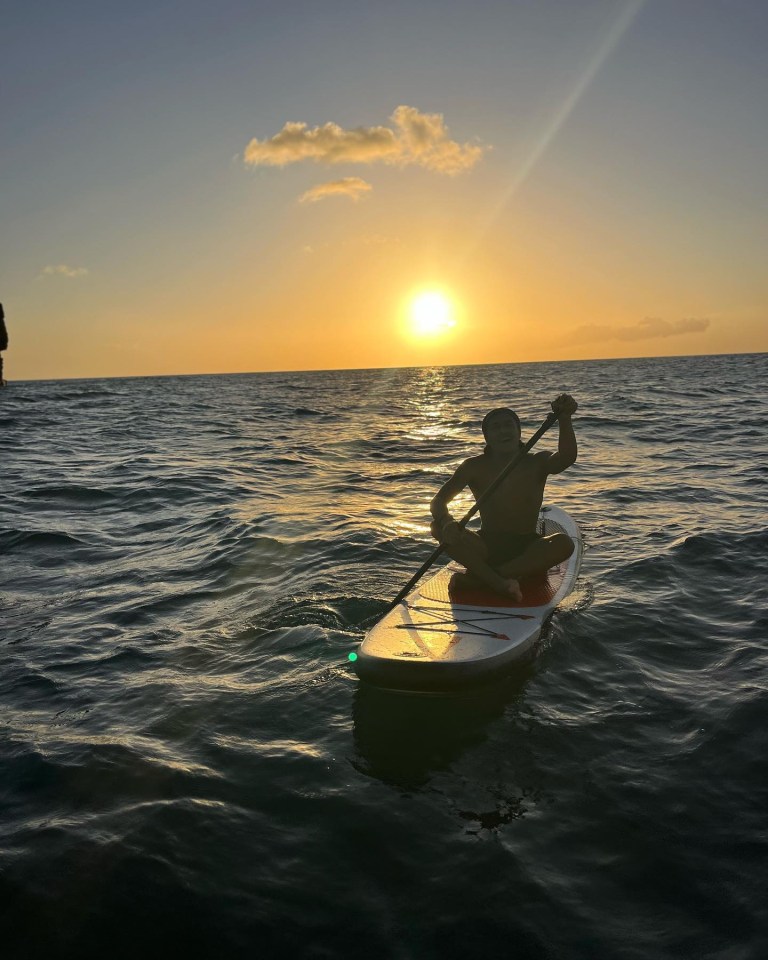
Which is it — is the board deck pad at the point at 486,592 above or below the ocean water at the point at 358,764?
above

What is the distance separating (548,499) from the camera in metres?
12.3

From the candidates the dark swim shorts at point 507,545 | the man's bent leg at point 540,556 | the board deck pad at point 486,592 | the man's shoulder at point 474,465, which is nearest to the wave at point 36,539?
the board deck pad at point 486,592

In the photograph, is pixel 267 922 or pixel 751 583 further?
pixel 751 583

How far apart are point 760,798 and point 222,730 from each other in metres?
3.40

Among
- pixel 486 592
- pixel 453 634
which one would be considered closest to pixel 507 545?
pixel 486 592

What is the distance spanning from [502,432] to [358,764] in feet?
11.6

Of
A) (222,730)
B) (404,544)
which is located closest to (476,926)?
(222,730)

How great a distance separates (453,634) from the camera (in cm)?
529

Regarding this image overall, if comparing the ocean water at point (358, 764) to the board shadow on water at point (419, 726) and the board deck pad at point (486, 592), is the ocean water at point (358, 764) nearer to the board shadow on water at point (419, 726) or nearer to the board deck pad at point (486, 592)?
the board shadow on water at point (419, 726)

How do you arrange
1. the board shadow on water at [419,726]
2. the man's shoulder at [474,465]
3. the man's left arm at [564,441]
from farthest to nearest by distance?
the man's shoulder at [474,465]
the man's left arm at [564,441]
the board shadow on water at [419,726]

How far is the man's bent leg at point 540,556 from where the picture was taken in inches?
245

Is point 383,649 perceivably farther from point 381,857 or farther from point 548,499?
point 548,499

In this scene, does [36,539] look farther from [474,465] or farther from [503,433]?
[503,433]

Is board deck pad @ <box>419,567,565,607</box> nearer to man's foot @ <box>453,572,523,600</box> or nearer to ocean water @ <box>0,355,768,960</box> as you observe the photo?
man's foot @ <box>453,572,523,600</box>
